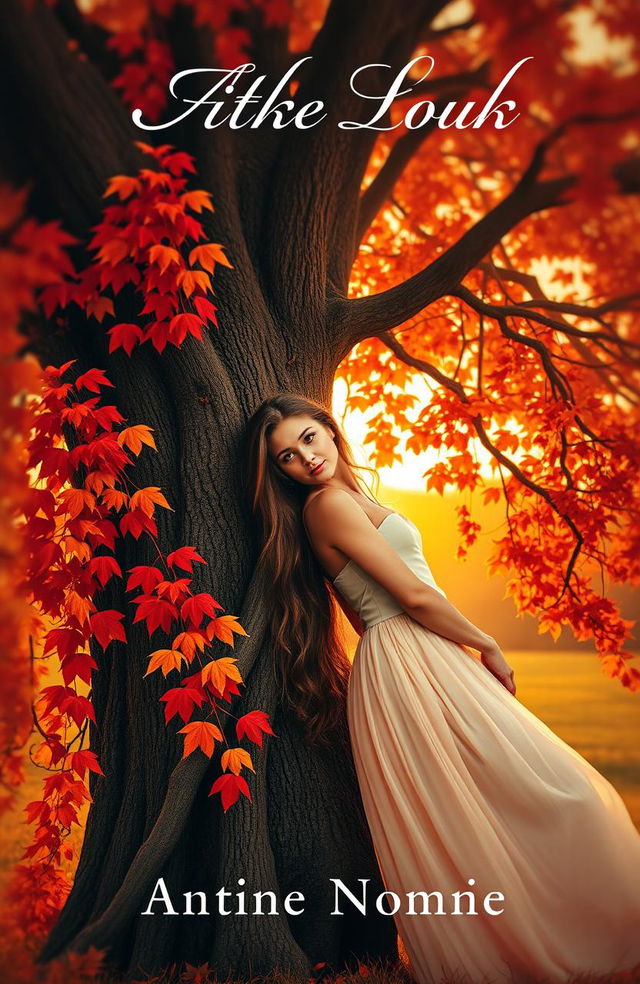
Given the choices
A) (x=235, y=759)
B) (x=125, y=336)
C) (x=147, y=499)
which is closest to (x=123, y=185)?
(x=125, y=336)

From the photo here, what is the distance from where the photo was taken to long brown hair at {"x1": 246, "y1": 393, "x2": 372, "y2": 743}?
313 centimetres

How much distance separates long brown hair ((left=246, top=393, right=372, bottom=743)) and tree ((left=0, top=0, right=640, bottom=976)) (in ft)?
0.27

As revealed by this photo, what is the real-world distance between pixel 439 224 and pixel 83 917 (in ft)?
16.0

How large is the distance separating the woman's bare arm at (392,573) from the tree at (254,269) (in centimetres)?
37

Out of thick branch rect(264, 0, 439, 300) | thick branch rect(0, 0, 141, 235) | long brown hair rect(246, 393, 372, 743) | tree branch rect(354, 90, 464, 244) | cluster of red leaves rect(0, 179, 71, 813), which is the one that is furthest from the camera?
tree branch rect(354, 90, 464, 244)

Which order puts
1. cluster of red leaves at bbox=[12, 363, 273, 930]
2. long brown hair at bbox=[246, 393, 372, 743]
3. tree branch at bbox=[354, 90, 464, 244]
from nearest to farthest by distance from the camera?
cluster of red leaves at bbox=[12, 363, 273, 930] < long brown hair at bbox=[246, 393, 372, 743] < tree branch at bbox=[354, 90, 464, 244]

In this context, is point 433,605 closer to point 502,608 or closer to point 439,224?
point 439,224

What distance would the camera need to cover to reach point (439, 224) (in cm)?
573

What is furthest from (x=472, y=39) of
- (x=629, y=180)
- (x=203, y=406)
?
(x=203, y=406)

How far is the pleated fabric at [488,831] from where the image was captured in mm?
2697

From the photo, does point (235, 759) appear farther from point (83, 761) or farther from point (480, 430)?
point (480, 430)

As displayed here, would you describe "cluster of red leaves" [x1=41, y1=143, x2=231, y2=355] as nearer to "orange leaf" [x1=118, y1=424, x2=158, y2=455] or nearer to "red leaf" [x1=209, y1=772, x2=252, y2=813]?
"orange leaf" [x1=118, y1=424, x2=158, y2=455]

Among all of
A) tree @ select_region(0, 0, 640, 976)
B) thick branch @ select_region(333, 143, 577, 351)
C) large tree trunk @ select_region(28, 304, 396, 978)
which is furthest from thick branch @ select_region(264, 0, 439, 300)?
large tree trunk @ select_region(28, 304, 396, 978)

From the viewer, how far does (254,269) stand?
11.0 feet
